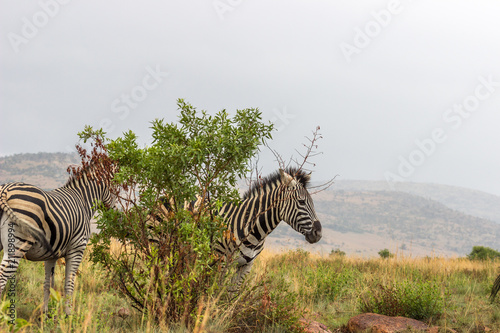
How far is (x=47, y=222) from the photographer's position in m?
5.29

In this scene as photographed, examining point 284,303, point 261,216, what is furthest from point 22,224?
point 284,303

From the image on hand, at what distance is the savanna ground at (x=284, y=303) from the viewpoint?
15.9 feet

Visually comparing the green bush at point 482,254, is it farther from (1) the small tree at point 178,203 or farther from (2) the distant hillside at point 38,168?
(2) the distant hillside at point 38,168

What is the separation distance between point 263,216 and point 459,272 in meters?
8.87

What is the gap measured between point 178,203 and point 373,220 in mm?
163916

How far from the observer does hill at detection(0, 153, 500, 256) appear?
111750mm

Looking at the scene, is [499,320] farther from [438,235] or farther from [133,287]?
[438,235]

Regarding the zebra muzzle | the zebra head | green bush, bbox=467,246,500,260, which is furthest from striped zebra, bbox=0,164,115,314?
green bush, bbox=467,246,500,260

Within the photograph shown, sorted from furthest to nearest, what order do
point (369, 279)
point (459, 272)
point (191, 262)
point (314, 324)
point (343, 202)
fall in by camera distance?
point (343, 202) → point (459, 272) → point (369, 279) → point (314, 324) → point (191, 262)

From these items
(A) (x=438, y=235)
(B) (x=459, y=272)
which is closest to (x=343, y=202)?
(A) (x=438, y=235)

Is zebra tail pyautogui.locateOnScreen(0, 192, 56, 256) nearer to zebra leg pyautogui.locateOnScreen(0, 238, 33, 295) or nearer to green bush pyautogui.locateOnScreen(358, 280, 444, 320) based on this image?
zebra leg pyautogui.locateOnScreen(0, 238, 33, 295)

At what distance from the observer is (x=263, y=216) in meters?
6.20

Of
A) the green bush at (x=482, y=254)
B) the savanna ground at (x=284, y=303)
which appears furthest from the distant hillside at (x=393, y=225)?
the savanna ground at (x=284, y=303)

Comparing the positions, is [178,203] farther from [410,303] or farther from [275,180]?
[410,303]
